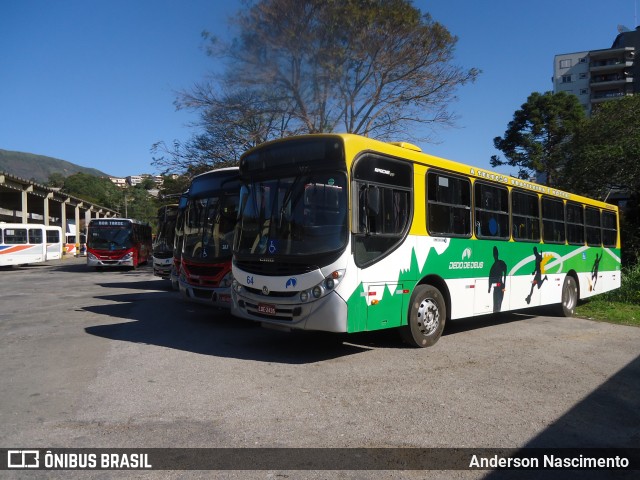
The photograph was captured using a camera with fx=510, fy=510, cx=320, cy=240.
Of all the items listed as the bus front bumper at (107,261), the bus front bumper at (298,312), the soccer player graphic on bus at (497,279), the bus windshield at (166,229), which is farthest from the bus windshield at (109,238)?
the soccer player graphic on bus at (497,279)

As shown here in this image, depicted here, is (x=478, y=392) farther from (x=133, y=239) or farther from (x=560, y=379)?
(x=133, y=239)

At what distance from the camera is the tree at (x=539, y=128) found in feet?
109

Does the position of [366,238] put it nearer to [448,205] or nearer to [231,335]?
[448,205]

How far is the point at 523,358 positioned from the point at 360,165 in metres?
3.82

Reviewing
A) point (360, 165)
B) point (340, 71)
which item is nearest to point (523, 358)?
point (360, 165)

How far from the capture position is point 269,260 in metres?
7.37

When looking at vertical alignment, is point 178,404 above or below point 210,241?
below

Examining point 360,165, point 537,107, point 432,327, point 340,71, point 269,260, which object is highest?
point 537,107

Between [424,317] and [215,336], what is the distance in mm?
3785

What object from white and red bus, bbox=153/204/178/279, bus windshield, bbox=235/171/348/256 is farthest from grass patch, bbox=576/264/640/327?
white and red bus, bbox=153/204/178/279

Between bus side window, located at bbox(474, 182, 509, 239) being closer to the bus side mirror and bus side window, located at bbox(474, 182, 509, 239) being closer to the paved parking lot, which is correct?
the paved parking lot

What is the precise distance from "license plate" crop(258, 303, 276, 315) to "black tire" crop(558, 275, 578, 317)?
826 centimetres

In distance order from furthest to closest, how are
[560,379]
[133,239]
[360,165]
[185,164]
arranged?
1. [133,239]
2. [185,164]
3. [360,165]
4. [560,379]

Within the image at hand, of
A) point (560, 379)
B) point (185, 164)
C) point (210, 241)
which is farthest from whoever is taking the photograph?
point (185, 164)
